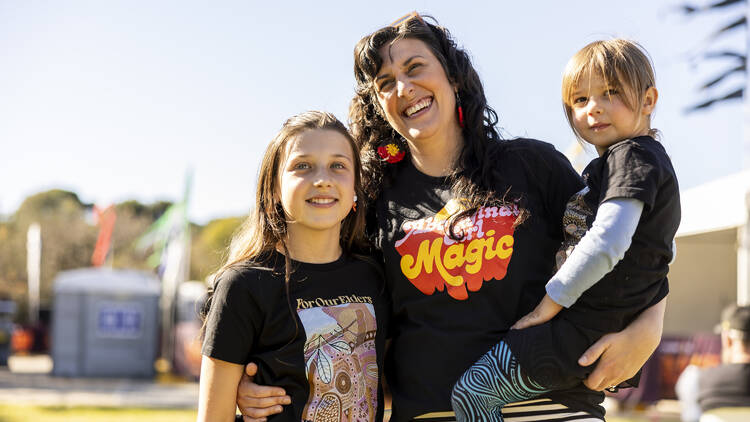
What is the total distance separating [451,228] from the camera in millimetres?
2178

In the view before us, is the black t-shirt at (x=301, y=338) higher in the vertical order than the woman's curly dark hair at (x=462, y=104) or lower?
lower

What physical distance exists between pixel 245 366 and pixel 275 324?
152 mm

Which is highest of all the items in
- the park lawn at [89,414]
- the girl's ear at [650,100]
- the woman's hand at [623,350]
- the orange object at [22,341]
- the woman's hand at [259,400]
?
the girl's ear at [650,100]

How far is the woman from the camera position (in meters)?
2.07

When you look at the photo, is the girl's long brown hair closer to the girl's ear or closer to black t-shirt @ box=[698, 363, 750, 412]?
the girl's ear

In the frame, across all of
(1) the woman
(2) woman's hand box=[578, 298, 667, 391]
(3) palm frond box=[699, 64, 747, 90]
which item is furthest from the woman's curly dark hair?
(3) palm frond box=[699, 64, 747, 90]

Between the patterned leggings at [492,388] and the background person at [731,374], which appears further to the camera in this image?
the background person at [731,374]

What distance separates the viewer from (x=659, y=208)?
1.90 m

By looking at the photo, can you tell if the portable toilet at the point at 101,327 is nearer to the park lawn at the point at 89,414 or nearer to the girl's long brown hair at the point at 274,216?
the park lawn at the point at 89,414

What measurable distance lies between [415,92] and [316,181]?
439 mm

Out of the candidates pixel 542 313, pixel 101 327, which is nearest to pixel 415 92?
pixel 542 313

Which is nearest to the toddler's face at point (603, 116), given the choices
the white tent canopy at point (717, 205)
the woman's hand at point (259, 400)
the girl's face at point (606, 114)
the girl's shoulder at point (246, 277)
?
the girl's face at point (606, 114)

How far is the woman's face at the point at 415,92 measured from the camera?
7.64 feet

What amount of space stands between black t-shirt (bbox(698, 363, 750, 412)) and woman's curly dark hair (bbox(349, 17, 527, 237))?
9.25 feet
